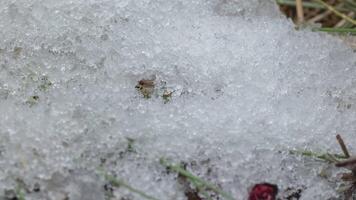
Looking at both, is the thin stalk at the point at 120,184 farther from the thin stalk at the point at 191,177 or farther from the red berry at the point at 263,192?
the red berry at the point at 263,192

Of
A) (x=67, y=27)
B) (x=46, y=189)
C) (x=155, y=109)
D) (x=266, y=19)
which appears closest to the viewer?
(x=46, y=189)

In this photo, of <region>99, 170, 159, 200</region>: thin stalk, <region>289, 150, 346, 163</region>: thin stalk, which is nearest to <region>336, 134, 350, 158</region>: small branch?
<region>289, 150, 346, 163</region>: thin stalk

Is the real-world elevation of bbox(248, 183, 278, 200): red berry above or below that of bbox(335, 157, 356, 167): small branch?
below

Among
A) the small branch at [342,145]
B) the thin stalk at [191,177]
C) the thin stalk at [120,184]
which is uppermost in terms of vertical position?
the small branch at [342,145]

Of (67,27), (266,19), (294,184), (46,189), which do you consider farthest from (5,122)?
(266,19)

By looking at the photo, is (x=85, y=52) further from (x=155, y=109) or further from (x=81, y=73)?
(x=155, y=109)

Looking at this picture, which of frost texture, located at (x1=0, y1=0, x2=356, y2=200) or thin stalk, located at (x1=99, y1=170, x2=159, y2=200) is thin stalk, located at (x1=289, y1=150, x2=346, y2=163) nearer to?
frost texture, located at (x1=0, y1=0, x2=356, y2=200)

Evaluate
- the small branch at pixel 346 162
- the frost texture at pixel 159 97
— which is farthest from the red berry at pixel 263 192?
the small branch at pixel 346 162
